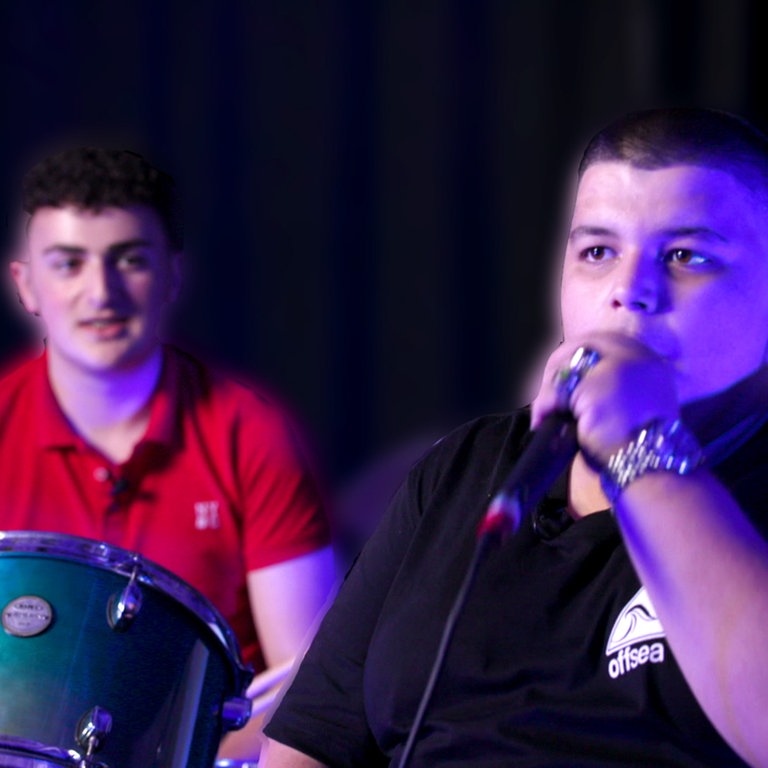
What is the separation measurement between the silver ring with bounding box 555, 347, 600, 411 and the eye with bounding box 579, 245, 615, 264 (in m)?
0.26

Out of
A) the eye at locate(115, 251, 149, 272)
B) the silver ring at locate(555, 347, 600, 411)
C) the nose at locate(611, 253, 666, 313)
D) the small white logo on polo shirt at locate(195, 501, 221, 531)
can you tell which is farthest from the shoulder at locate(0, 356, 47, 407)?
the silver ring at locate(555, 347, 600, 411)

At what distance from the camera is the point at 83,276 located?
8.36 ft

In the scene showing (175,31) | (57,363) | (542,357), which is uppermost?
(175,31)

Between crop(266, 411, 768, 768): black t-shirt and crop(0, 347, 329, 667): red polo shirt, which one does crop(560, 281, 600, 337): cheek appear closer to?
crop(266, 411, 768, 768): black t-shirt

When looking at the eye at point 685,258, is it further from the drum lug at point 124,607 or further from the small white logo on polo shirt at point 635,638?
the drum lug at point 124,607

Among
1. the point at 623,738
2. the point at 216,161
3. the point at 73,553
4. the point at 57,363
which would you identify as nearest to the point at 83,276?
the point at 57,363

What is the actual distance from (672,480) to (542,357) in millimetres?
1705

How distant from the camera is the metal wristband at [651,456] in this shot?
1081mm

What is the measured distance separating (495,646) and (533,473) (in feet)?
1.08

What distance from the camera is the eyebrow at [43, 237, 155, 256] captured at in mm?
2547

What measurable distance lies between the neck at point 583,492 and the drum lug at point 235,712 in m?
0.68

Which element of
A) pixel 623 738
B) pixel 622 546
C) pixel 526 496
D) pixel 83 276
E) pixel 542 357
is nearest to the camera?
pixel 526 496

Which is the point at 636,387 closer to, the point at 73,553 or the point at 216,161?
the point at 73,553

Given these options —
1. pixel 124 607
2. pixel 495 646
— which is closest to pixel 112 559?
pixel 124 607
